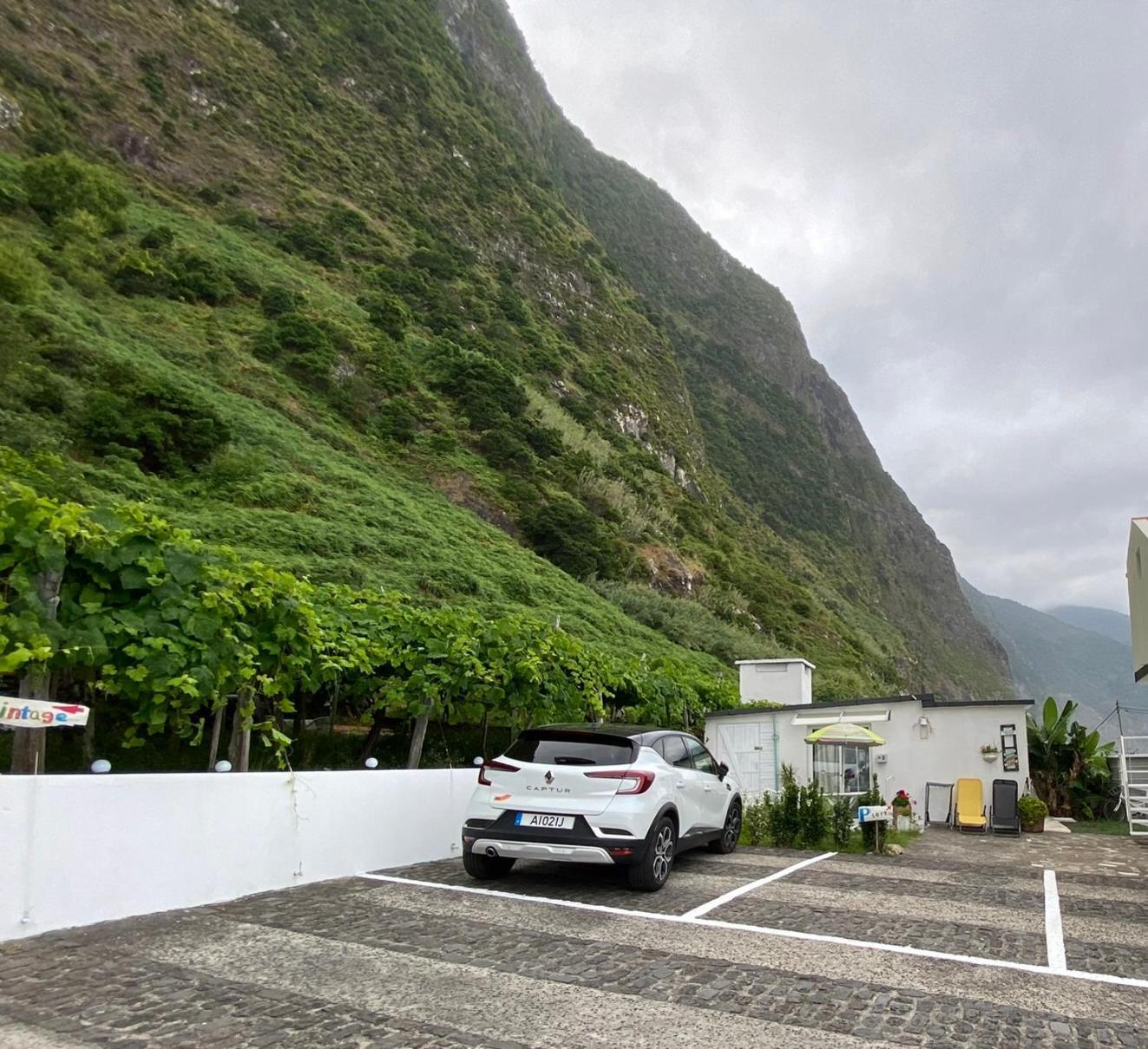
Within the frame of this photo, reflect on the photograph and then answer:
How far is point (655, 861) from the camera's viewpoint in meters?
7.54

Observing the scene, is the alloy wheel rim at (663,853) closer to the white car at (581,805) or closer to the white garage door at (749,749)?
the white car at (581,805)

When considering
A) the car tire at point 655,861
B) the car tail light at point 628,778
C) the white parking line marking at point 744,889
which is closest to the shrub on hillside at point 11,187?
the car tail light at point 628,778

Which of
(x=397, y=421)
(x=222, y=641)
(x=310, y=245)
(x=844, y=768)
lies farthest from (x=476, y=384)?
(x=222, y=641)

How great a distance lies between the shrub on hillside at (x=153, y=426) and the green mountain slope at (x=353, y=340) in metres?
0.09

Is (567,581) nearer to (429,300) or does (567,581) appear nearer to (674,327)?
(429,300)

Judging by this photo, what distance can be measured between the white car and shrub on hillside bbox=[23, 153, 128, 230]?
124 ft

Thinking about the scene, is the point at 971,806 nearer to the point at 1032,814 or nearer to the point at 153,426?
A: the point at 1032,814

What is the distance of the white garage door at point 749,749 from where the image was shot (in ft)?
54.8

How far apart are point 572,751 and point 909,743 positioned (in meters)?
12.0

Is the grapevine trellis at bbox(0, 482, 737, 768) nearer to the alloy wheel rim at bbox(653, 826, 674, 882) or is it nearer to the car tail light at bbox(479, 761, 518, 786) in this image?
the car tail light at bbox(479, 761, 518, 786)

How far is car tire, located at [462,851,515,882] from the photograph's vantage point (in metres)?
7.74

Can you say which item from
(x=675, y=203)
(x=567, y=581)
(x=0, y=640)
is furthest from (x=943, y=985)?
(x=675, y=203)

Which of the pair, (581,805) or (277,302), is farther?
(277,302)

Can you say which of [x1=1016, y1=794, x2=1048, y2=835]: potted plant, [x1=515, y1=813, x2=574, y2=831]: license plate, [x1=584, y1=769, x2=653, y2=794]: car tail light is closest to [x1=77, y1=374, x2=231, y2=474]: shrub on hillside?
[x1=515, y1=813, x2=574, y2=831]: license plate
